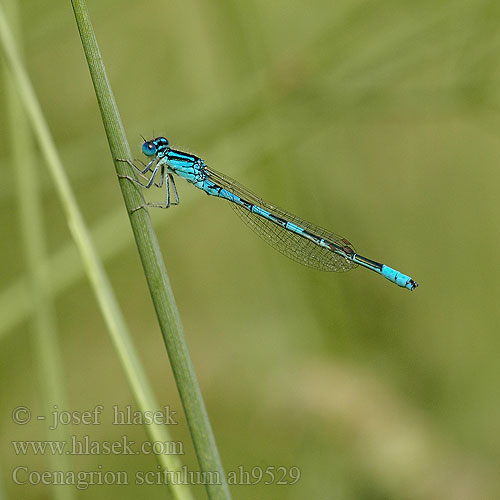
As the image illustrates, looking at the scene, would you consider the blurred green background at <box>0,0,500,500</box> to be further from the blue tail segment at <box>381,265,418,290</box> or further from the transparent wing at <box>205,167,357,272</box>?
the blue tail segment at <box>381,265,418,290</box>

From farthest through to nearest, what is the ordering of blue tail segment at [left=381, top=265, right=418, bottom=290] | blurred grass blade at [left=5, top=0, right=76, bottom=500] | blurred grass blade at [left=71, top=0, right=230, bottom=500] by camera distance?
blue tail segment at [left=381, top=265, right=418, bottom=290] → blurred grass blade at [left=5, top=0, right=76, bottom=500] → blurred grass blade at [left=71, top=0, right=230, bottom=500]

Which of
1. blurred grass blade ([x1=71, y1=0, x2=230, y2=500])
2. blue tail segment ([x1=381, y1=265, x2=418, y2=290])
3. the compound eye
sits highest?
the compound eye

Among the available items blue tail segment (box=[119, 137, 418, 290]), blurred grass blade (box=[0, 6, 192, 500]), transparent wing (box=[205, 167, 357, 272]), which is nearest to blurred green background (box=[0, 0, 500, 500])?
blue tail segment (box=[119, 137, 418, 290])

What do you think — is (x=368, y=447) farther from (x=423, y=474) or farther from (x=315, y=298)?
(x=315, y=298)

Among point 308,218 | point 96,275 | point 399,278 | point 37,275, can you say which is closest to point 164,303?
point 96,275

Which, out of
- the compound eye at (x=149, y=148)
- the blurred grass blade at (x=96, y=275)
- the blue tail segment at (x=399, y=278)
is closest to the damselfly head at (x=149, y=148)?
the compound eye at (x=149, y=148)

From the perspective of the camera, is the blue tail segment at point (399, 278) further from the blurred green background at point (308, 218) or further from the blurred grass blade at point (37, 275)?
the blurred grass blade at point (37, 275)
